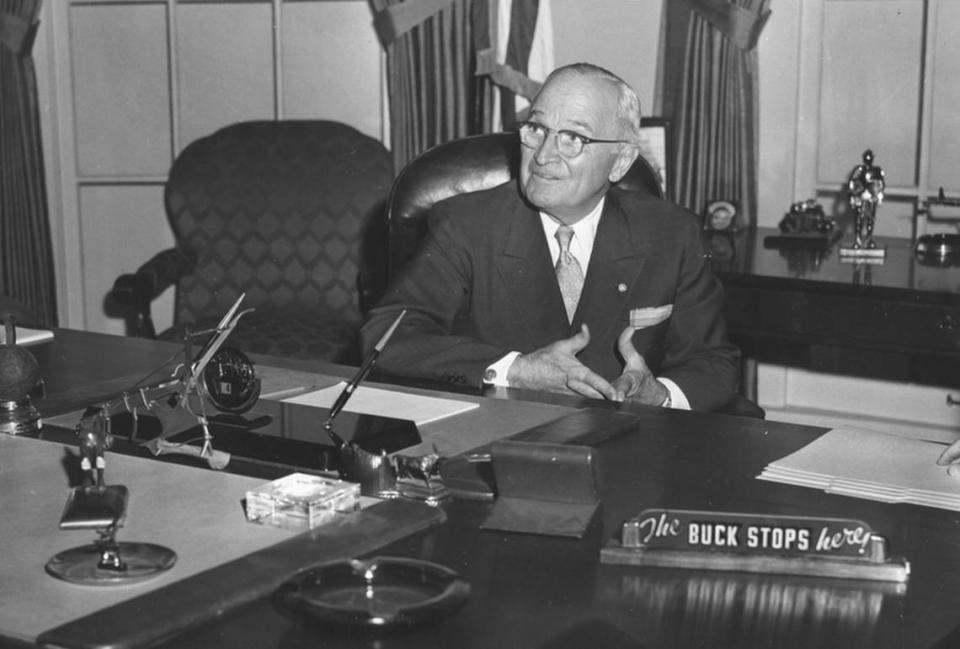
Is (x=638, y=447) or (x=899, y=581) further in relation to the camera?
(x=638, y=447)

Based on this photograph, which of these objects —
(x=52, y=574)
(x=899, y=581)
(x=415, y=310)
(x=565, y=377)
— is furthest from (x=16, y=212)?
(x=899, y=581)

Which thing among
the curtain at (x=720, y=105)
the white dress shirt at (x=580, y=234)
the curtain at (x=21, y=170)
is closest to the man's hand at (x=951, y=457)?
the white dress shirt at (x=580, y=234)

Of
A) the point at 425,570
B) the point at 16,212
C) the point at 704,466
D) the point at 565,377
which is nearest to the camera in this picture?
the point at 425,570

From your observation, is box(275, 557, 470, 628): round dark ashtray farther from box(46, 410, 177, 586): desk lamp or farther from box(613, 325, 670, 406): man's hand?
box(613, 325, 670, 406): man's hand

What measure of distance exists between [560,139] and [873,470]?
1308 millimetres

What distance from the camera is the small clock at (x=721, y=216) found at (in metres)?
4.30

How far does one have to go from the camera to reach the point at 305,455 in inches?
74.6

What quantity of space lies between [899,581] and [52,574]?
2.94ft

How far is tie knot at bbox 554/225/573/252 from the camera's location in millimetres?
2994

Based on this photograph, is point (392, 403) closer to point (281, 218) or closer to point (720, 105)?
point (720, 105)

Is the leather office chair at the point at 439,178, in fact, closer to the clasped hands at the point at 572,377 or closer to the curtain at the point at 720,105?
the clasped hands at the point at 572,377

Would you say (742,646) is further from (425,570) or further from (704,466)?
(704,466)

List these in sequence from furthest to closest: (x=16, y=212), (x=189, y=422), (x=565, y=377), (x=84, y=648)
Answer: (x=16, y=212) → (x=565, y=377) → (x=189, y=422) → (x=84, y=648)

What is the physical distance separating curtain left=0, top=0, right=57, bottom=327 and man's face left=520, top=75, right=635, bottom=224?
2.92 metres
